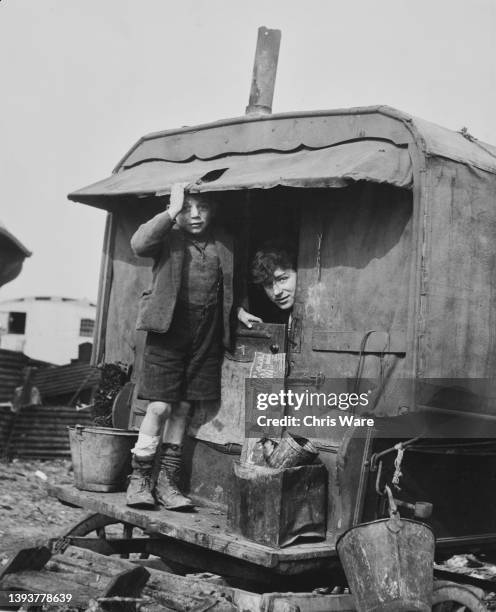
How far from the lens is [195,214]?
17.6 ft

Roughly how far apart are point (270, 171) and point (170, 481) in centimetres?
218

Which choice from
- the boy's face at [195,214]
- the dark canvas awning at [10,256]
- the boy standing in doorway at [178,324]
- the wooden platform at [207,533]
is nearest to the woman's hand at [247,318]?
the boy standing in doorway at [178,324]

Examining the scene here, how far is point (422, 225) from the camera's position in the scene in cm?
446

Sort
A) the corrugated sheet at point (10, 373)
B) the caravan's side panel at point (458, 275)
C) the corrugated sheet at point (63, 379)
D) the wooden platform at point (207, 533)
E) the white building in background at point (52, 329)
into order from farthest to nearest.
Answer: the white building in background at point (52, 329), the corrugated sheet at point (63, 379), the corrugated sheet at point (10, 373), the caravan's side panel at point (458, 275), the wooden platform at point (207, 533)


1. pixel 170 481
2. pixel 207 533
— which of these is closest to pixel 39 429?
Result: pixel 170 481

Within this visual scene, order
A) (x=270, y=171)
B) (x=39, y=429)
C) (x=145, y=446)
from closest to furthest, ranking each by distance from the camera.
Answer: (x=270, y=171) → (x=145, y=446) → (x=39, y=429)

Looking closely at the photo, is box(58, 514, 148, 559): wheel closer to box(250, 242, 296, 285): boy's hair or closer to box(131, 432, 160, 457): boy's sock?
box(131, 432, 160, 457): boy's sock

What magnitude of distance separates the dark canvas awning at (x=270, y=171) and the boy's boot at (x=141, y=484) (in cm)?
185

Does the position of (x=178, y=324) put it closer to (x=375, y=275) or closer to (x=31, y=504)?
(x=375, y=275)

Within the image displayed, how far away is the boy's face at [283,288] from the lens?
17.6 feet

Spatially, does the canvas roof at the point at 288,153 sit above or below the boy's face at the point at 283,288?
above

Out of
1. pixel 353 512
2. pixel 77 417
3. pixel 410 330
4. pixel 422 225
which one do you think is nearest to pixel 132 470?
pixel 353 512

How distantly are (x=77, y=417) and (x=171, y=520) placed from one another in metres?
7.10

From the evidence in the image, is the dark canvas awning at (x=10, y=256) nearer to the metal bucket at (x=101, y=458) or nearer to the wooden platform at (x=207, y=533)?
the metal bucket at (x=101, y=458)
